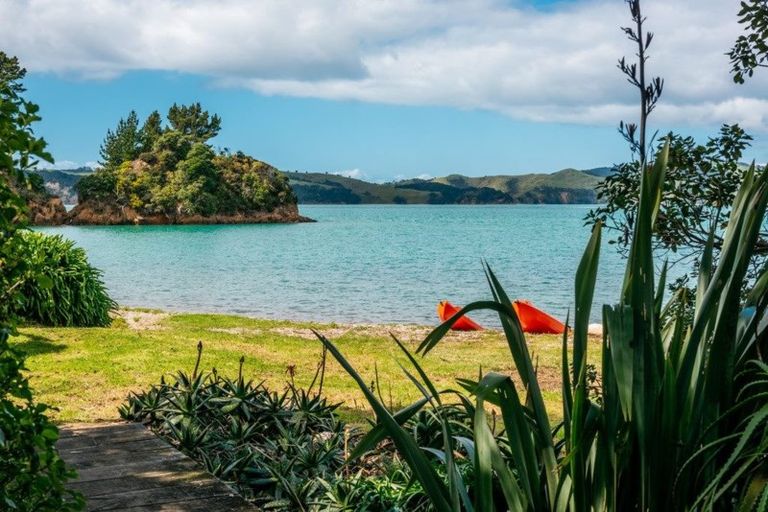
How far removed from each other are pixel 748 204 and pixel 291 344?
9945mm

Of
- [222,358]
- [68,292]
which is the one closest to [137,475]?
[222,358]

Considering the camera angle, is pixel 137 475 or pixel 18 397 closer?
pixel 18 397

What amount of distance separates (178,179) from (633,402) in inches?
2871

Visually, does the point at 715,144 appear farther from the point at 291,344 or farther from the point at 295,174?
the point at 295,174

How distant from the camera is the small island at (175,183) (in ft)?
237

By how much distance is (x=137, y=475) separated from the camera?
159 inches

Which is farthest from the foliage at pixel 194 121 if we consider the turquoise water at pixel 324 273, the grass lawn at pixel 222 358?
the grass lawn at pixel 222 358

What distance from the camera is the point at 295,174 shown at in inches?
6501

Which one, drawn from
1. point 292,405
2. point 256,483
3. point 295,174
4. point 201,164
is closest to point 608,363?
point 256,483

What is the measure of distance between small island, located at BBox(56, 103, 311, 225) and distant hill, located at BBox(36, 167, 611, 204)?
3067 inches

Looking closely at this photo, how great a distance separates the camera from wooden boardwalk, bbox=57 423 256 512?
362 cm

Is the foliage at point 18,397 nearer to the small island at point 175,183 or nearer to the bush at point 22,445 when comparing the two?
the bush at point 22,445

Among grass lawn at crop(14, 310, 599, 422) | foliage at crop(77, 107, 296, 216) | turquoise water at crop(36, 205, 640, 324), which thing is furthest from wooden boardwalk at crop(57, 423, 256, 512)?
foliage at crop(77, 107, 296, 216)

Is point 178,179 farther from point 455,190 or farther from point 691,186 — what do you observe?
point 455,190
